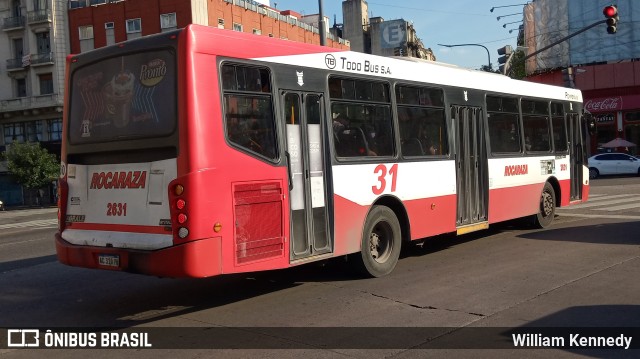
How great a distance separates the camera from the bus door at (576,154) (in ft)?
46.4

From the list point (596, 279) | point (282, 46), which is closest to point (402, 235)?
point (596, 279)

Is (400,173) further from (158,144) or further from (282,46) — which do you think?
(158,144)

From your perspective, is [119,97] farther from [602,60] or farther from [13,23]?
[13,23]

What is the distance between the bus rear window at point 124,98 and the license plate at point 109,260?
1305mm

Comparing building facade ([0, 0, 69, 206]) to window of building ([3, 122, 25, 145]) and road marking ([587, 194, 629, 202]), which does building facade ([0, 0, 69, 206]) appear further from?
road marking ([587, 194, 629, 202])

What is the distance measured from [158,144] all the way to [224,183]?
814 mm

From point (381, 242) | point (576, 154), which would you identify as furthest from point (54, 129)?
point (381, 242)

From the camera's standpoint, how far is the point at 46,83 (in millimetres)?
48406

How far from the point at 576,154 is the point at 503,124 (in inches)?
150

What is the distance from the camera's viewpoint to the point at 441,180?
386 inches

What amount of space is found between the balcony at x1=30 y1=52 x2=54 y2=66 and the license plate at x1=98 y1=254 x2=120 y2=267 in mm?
45942

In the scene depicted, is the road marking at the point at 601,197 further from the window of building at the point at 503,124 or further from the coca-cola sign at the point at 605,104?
the coca-cola sign at the point at 605,104

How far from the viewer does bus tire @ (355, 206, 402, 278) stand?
8.33 m

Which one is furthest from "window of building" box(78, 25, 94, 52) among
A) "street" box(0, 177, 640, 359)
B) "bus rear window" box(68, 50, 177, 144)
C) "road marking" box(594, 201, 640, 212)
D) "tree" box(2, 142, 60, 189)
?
"bus rear window" box(68, 50, 177, 144)
